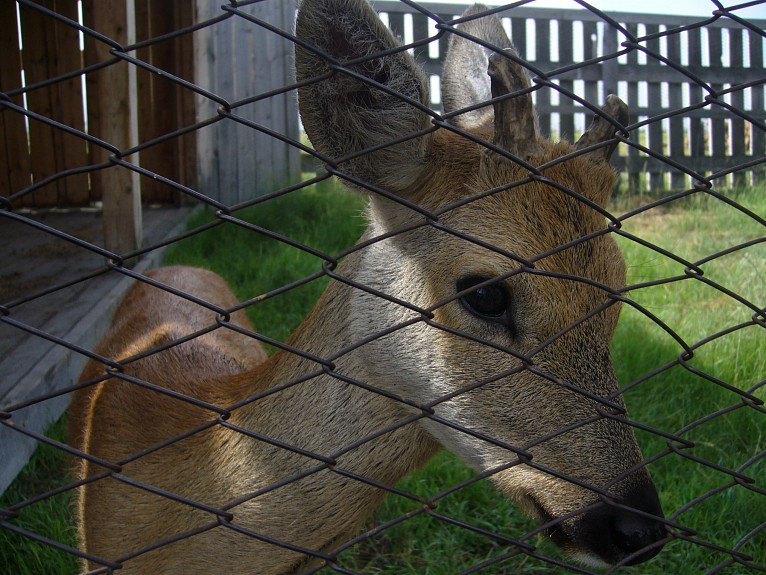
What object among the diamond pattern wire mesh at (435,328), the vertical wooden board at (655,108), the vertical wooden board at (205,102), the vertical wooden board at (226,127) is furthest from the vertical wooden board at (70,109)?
the vertical wooden board at (655,108)

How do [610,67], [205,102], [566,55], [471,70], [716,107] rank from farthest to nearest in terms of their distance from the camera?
1. [566,55]
2. [610,67]
3. [716,107]
4. [205,102]
5. [471,70]

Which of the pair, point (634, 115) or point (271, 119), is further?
point (634, 115)

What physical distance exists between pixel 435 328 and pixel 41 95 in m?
7.71

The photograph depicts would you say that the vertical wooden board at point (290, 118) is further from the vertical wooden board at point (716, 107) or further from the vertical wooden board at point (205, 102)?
the vertical wooden board at point (716, 107)

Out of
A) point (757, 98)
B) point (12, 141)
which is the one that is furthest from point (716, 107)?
point (12, 141)

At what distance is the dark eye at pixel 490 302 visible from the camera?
72.4 inches

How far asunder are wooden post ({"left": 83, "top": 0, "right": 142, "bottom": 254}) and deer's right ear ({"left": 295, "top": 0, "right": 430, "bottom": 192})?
3.60 meters

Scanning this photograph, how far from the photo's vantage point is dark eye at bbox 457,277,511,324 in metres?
1.84

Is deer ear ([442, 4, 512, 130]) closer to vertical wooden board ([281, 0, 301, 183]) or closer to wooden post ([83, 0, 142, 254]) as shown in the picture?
wooden post ([83, 0, 142, 254])

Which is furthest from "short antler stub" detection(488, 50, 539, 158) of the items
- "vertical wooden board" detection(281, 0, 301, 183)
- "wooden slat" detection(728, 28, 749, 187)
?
"wooden slat" detection(728, 28, 749, 187)

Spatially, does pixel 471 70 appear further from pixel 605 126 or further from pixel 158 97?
pixel 158 97

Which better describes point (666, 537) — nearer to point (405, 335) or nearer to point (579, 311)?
point (579, 311)

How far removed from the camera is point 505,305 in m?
1.85

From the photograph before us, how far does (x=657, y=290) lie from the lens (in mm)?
5438
